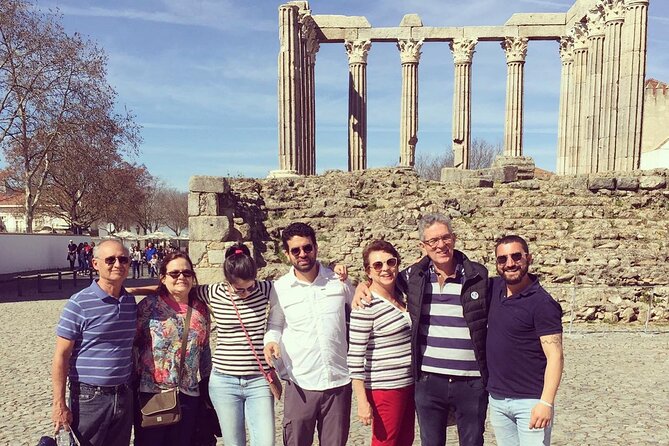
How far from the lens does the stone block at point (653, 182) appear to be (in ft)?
48.1

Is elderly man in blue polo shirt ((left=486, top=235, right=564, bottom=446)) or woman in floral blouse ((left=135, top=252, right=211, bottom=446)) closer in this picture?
elderly man in blue polo shirt ((left=486, top=235, right=564, bottom=446))

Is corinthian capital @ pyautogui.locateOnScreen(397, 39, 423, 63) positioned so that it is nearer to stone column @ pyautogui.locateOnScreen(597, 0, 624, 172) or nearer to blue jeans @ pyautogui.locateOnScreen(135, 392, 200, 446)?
stone column @ pyautogui.locateOnScreen(597, 0, 624, 172)

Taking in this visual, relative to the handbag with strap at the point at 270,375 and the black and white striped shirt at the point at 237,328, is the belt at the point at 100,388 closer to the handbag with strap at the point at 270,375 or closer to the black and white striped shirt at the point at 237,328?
the black and white striped shirt at the point at 237,328

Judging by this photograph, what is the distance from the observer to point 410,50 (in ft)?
81.5

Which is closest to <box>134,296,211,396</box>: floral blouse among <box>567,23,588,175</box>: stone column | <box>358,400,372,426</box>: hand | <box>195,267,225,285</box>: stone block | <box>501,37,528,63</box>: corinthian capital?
<box>358,400,372,426</box>: hand

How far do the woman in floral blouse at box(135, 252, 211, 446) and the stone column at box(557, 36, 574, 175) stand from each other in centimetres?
→ 2408

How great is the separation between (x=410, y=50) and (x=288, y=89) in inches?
322

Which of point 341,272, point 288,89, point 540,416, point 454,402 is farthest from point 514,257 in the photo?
point 288,89

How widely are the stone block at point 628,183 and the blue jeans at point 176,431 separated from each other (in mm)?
14880

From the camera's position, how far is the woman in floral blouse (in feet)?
11.1

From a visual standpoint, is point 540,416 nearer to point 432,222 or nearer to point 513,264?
point 513,264

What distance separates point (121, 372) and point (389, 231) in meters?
11.0

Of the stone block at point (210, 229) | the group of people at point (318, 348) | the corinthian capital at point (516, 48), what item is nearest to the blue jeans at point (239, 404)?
the group of people at point (318, 348)

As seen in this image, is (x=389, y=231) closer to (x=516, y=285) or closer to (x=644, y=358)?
(x=644, y=358)
